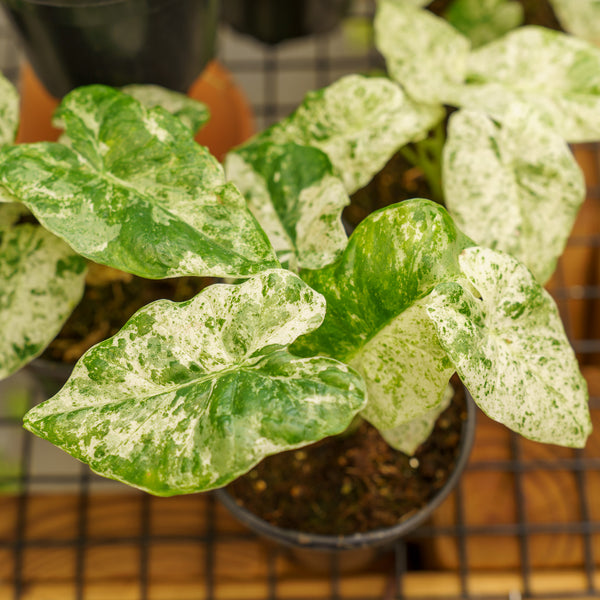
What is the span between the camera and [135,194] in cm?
59

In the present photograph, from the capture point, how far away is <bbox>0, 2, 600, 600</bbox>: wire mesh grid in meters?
0.91

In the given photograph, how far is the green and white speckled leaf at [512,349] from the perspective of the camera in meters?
0.49

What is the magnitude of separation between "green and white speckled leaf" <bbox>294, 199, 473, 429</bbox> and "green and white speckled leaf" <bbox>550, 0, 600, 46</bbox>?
49 centimetres

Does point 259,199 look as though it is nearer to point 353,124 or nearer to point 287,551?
point 353,124

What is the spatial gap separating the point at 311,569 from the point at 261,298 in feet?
1.87

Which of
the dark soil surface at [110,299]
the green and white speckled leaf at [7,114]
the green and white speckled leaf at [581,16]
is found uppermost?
the green and white speckled leaf at [7,114]

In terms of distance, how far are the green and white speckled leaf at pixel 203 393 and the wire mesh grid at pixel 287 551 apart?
0.47m

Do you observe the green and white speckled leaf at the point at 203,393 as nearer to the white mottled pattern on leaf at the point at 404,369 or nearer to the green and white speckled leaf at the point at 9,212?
the white mottled pattern on leaf at the point at 404,369

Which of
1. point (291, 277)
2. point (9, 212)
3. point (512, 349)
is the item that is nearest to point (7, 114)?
point (9, 212)

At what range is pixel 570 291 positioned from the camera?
41.8 inches

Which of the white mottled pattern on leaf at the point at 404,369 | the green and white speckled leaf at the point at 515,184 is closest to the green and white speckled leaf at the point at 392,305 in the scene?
the white mottled pattern on leaf at the point at 404,369

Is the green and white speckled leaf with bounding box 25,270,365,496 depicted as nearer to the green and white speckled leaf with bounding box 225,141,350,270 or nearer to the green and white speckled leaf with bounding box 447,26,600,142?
the green and white speckled leaf with bounding box 225,141,350,270

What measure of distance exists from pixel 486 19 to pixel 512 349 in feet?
1.92

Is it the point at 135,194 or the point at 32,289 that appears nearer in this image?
the point at 135,194
